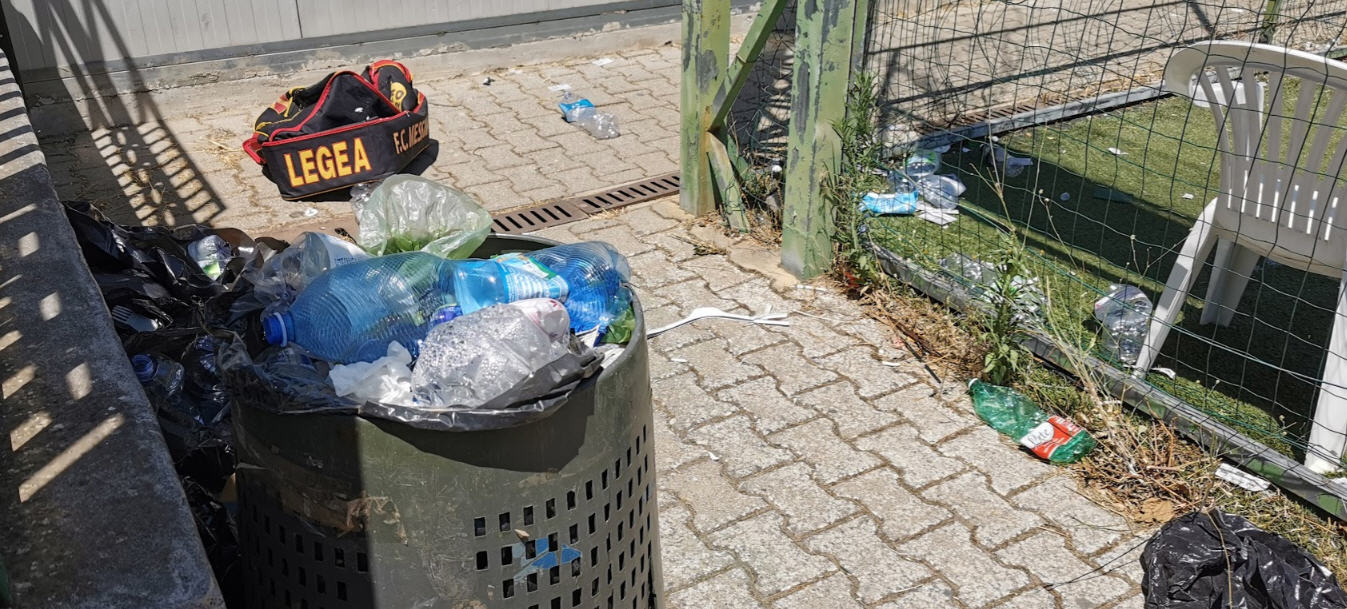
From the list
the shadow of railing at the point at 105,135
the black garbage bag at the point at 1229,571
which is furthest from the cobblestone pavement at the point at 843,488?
the shadow of railing at the point at 105,135

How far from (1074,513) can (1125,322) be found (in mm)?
1054

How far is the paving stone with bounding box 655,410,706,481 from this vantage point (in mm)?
3582

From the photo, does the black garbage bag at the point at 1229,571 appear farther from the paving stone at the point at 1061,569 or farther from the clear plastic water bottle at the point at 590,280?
the clear plastic water bottle at the point at 590,280

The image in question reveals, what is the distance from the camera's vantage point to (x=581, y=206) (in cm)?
538

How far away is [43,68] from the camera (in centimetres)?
575

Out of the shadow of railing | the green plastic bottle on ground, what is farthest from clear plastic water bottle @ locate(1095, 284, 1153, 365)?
the shadow of railing

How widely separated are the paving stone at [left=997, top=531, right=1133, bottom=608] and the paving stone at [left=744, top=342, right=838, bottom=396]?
100 cm

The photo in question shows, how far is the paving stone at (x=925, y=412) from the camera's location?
3.78m

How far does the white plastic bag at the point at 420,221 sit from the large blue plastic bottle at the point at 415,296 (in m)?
0.17

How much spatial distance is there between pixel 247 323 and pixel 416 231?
0.50 meters

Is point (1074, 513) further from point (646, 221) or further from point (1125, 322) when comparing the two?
point (646, 221)

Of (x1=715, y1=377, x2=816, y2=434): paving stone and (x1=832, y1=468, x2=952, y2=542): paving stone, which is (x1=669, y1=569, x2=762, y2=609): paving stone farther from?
(x1=715, y1=377, x2=816, y2=434): paving stone

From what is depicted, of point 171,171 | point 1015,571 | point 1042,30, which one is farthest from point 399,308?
point 1042,30

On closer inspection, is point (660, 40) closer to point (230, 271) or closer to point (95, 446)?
point (230, 271)
